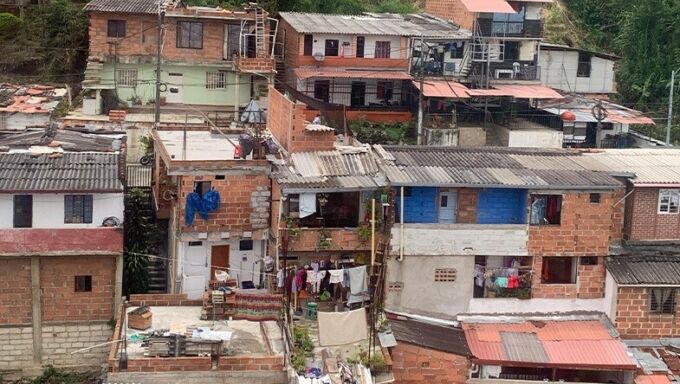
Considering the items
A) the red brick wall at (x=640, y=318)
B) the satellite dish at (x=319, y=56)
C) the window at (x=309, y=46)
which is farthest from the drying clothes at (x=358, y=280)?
the window at (x=309, y=46)

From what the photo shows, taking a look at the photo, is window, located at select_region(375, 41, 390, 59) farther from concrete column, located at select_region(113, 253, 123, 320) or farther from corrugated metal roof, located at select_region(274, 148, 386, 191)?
concrete column, located at select_region(113, 253, 123, 320)

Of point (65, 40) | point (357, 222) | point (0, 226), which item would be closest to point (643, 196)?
point (357, 222)

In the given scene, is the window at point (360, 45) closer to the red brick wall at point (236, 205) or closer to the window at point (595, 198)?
the red brick wall at point (236, 205)

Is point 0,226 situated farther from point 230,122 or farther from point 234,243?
point 230,122

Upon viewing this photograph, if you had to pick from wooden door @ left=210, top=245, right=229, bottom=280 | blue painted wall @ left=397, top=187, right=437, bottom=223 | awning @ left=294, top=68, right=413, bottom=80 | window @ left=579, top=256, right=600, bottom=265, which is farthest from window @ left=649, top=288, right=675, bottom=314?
awning @ left=294, top=68, right=413, bottom=80

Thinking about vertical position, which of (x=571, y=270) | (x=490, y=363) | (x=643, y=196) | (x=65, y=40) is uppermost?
(x=65, y=40)

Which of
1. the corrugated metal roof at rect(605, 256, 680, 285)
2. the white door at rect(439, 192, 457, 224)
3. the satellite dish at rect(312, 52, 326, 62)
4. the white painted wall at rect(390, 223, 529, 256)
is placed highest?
the satellite dish at rect(312, 52, 326, 62)

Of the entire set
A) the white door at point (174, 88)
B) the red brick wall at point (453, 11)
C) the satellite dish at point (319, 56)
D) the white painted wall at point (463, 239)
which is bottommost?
the white painted wall at point (463, 239)
